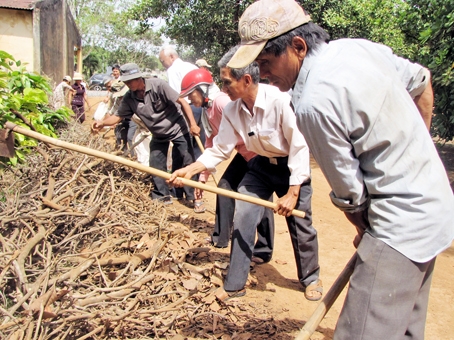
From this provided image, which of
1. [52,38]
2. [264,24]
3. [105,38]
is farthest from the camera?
[105,38]

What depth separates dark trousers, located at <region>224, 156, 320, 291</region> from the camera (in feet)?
11.0

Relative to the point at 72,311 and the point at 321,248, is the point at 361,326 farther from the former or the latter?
the point at 321,248

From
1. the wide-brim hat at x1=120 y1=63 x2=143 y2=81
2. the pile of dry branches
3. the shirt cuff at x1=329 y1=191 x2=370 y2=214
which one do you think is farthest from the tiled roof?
the shirt cuff at x1=329 y1=191 x2=370 y2=214

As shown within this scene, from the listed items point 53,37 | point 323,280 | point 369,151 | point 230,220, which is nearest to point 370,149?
point 369,151

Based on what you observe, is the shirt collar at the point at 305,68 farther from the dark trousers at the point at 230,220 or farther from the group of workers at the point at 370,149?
the dark trousers at the point at 230,220

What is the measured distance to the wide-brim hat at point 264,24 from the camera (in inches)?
69.4

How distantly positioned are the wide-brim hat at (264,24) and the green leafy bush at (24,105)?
4.09m

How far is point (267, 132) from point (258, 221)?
731 millimetres

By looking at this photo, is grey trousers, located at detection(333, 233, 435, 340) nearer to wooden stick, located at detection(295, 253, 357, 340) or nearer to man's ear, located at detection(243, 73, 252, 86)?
wooden stick, located at detection(295, 253, 357, 340)

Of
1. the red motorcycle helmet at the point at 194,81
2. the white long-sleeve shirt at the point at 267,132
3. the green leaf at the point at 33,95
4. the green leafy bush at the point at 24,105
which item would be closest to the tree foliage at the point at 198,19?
the green leafy bush at the point at 24,105

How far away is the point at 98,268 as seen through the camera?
3.22 metres

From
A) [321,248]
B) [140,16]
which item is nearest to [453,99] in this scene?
[321,248]

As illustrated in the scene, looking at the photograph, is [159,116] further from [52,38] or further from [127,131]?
[52,38]

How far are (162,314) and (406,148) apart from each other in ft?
7.13
